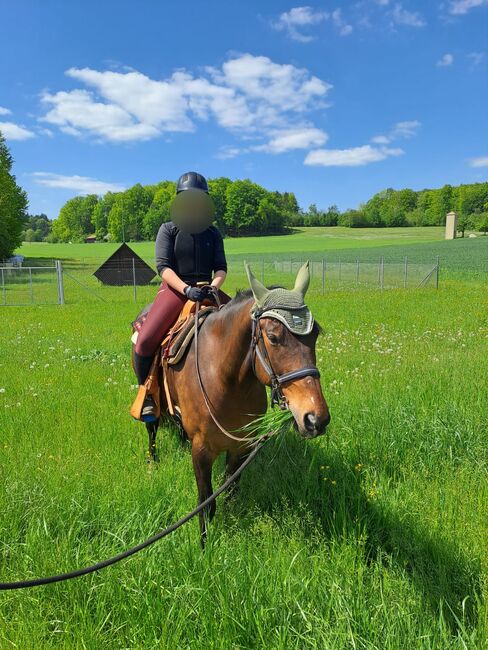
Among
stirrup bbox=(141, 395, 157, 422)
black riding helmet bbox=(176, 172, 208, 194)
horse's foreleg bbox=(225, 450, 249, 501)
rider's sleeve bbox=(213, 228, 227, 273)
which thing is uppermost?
black riding helmet bbox=(176, 172, 208, 194)

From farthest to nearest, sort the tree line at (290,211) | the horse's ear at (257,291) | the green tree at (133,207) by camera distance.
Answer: the tree line at (290,211) → the green tree at (133,207) → the horse's ear at (257,291)

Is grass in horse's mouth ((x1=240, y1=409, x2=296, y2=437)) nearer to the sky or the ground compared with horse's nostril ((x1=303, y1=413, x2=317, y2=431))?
nearer to the ground

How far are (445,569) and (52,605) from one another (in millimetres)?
2574

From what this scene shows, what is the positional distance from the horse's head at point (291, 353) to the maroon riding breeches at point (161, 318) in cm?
166

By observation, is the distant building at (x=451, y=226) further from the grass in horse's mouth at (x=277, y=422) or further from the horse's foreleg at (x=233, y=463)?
the grass in horse's mouth at (x=277, y=422)

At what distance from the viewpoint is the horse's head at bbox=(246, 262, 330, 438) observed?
87.4 inches

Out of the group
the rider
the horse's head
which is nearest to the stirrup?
the rider

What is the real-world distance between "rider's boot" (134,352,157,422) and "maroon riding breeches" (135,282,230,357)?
7.2 inches

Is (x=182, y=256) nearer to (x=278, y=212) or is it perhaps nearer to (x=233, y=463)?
(x=233, y=463)

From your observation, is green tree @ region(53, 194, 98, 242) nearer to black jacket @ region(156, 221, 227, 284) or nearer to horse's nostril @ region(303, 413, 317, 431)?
black jacket @ region(156, 221, 227, 284)

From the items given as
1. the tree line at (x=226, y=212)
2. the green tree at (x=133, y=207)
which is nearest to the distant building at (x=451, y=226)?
the tree line at (x=226, y=212)

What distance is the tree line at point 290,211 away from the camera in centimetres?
9572

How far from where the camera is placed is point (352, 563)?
282cm

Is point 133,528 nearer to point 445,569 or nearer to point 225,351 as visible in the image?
point 225,351
